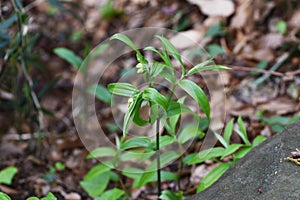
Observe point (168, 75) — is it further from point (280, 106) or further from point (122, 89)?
point (280, 106)

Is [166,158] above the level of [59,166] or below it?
above

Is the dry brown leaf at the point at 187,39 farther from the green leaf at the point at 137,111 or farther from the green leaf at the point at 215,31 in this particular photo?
the green leaf at the point at 137,111

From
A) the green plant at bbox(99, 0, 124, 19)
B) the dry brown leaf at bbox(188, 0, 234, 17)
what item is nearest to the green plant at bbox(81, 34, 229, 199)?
the dry brown leaf at bbox(188, 0, 234, 17)

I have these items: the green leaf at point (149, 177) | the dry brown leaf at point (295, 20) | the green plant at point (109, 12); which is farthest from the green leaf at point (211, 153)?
the green plant at point (109, 12)

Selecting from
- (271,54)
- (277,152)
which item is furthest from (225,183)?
(271,54)

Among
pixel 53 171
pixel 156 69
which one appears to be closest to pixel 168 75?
pixel 156 69

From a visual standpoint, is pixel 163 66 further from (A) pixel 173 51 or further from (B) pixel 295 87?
(B) pixel 295 87
